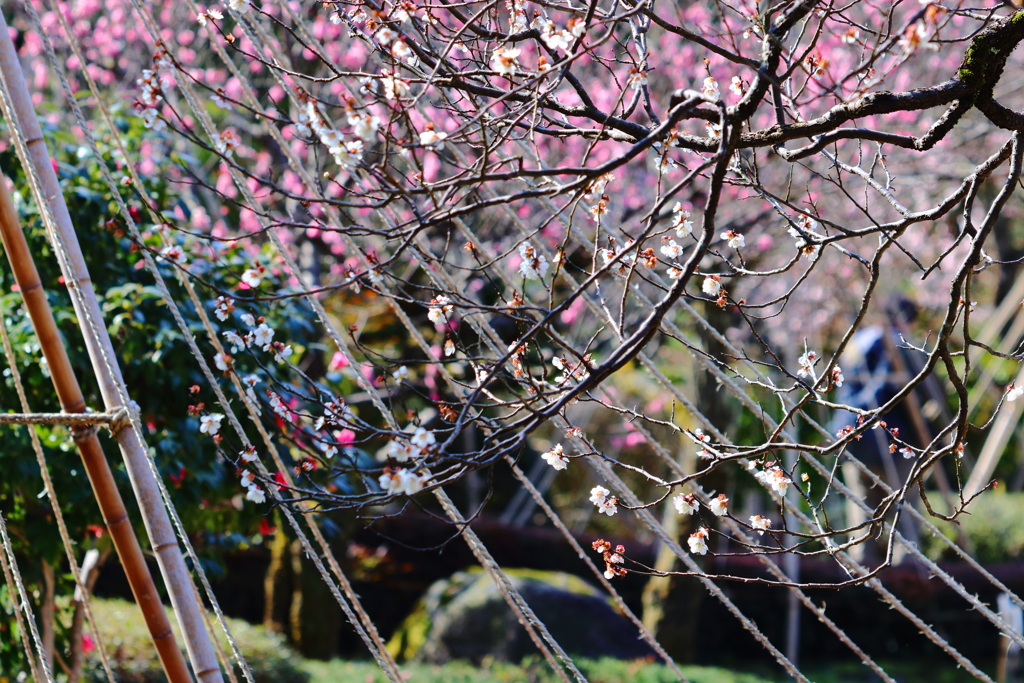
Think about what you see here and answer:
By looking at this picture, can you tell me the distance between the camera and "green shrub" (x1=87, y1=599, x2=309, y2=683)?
134 inches

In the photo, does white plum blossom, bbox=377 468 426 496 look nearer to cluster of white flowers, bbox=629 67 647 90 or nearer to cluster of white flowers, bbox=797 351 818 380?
cluster of white flowers, bbox=629 67 647 90

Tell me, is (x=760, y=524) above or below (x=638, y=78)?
below

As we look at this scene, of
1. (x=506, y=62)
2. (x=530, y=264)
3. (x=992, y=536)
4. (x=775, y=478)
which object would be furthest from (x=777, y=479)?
(x=992, y=536)

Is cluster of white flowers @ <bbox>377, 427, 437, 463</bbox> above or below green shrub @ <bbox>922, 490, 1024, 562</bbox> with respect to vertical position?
above

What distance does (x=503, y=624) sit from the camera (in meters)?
4.32

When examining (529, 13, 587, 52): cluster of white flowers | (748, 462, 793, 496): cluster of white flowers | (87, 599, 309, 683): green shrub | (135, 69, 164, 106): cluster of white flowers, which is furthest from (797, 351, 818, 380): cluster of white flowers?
(87, 599, 309, 683): green shrub

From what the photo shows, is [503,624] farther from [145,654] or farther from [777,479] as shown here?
[777,479]

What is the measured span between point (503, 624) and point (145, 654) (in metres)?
1.65

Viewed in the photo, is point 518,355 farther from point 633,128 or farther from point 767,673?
point 767,673

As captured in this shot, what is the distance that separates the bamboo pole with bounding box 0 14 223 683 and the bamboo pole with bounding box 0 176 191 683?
50mm

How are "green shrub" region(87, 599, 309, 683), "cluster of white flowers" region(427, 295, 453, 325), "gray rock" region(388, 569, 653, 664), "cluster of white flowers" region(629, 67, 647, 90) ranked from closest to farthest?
"cluster of white flowers" region(629, 67, 647, 90)
"cluster of white flowers" region(427, 295, 453, 325)
"green shrub" region(87, 599, 309, 683)
"gray rock" region(388, 569, 653, 664)

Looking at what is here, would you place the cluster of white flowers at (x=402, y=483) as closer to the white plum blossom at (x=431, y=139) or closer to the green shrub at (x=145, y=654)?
the white plum blossom at (x=431, y=139)

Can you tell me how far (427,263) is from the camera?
153 cm

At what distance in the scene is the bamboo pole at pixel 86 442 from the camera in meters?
1.46
